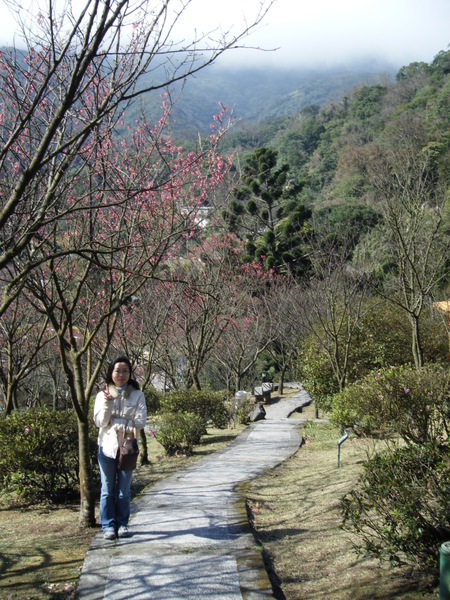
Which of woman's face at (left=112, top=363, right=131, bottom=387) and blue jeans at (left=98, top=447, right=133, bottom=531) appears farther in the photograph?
woman's face at (left=112, top=363, right=131, bottom=387)

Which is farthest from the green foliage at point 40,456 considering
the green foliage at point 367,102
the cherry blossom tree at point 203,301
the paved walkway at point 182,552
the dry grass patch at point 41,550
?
the green foliage at point 367,102

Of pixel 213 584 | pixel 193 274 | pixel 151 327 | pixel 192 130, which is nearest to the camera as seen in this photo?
pixel 213 584

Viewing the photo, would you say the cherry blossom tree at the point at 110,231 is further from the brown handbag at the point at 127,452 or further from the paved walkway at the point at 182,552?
the brown handbag at the point at 127,452

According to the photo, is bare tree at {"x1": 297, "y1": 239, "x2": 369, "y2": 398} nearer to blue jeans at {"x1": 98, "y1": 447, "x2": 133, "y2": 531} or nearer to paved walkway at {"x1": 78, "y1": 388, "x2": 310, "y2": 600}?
paved walkway at {"x1": 78, "y1": 388, "x2": 310, "y2": 600}

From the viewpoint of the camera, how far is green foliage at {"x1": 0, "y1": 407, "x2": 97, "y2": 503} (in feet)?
20.7

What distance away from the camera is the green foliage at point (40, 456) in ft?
20.7

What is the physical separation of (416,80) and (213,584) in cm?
5765

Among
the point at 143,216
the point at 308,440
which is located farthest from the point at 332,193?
the point at 143,216

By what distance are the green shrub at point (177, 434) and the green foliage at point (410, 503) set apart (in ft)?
20.6

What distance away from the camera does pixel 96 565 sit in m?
3.90

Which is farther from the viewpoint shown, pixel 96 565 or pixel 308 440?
pixel 308 440

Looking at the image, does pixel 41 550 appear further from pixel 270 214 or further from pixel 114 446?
pixel 270 214

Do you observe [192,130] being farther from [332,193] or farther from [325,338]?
[332,193]

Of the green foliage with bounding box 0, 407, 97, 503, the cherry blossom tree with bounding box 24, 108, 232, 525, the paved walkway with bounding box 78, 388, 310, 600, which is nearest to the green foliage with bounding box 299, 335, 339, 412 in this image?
the cherry blossom tree with bounding box 24, 108, 232, 525
